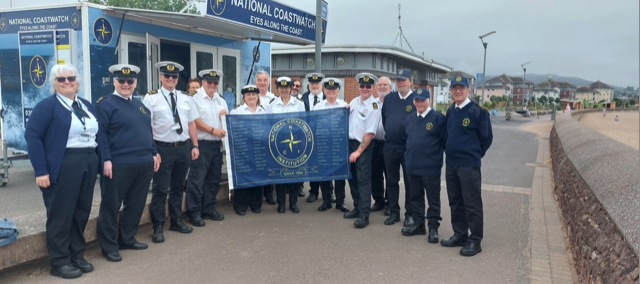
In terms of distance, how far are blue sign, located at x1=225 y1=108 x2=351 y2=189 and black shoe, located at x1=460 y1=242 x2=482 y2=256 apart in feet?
6.24

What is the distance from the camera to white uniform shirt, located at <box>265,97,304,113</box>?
6.61 metres

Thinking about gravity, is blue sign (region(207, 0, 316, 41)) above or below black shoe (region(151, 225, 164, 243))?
above

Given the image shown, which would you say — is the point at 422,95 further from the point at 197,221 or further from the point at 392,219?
the point at 197,221

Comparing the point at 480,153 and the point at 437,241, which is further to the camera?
the point at 437,241

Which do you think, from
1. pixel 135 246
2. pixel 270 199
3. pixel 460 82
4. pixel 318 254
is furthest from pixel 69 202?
pixel 460 82

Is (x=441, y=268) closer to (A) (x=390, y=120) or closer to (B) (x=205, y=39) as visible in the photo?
(A) (x=390, y=120)

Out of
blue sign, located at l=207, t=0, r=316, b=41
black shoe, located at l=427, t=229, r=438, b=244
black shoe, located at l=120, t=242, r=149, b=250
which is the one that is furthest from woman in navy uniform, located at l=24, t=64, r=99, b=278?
black shoe, located at l=427, t=229, r=438, b=244

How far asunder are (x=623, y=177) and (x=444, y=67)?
28.4 metres

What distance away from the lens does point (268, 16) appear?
8.34 metres

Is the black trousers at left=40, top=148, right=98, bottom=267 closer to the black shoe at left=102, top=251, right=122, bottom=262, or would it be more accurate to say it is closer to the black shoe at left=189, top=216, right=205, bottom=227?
the black shoe at left=102, top=251, right=122, bottom=262

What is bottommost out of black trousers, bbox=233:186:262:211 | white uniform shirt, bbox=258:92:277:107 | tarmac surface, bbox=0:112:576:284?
tarmac surface, bbox=0:112:576:284

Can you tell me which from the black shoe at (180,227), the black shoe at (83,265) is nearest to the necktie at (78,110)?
the black shoe at (83,265)

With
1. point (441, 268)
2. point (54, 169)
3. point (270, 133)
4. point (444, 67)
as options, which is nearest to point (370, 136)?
point (270, 133)

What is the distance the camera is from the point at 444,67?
1266 inches
